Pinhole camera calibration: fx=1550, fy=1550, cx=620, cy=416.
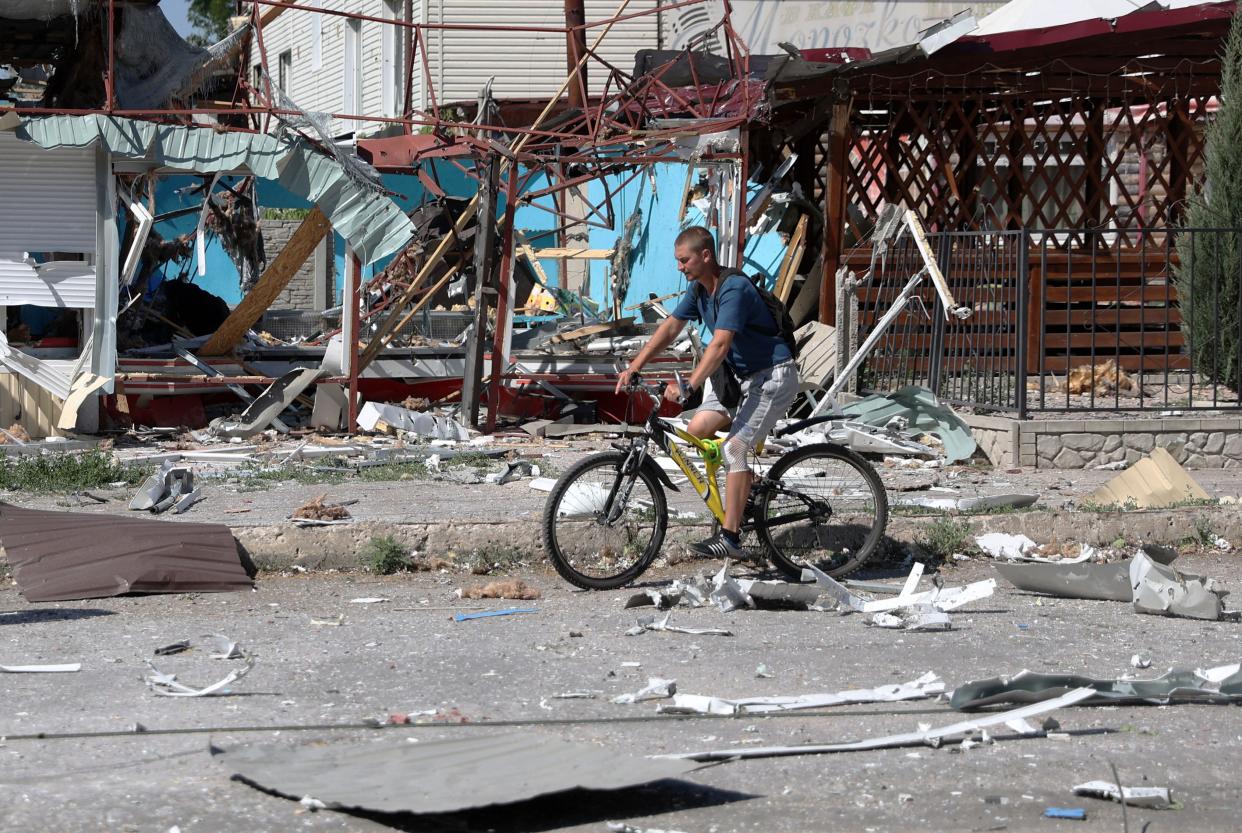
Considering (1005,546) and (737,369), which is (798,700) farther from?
(1005,546)

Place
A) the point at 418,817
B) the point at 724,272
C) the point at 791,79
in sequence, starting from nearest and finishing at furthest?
the point at 418,817 → the point at 724,272 → the point at 791,79

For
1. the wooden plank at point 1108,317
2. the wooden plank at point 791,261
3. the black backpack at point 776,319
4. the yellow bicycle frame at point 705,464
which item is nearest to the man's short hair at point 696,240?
the black backpack at point 776,319

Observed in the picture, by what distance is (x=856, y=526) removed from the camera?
845cm

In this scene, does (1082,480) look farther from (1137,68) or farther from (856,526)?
(1137,68)

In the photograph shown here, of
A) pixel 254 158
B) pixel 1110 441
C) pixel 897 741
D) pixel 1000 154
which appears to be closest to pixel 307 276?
pixel 1000 154

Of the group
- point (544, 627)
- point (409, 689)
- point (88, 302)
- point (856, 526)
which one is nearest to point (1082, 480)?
point (856, 526)

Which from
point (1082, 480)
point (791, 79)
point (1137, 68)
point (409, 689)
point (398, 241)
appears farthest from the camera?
point (1137, 68)

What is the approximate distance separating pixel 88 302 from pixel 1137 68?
11.1 m

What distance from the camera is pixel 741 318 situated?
787 centimetres

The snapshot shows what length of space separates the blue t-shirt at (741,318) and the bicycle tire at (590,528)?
79 centimetres

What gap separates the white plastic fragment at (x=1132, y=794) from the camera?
4605mm

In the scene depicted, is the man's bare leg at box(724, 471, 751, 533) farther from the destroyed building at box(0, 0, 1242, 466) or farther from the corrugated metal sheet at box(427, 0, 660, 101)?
the corrugated metal sheet at box(427, 0, 660, 101)

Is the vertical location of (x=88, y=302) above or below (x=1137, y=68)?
below

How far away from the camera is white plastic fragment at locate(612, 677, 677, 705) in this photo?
18.9ft
